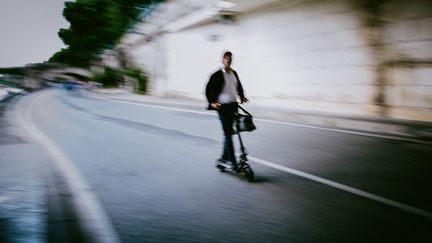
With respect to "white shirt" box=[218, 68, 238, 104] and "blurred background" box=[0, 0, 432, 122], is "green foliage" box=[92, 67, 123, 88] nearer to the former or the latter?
"blurred background" box=[0, 0, 432, 122]

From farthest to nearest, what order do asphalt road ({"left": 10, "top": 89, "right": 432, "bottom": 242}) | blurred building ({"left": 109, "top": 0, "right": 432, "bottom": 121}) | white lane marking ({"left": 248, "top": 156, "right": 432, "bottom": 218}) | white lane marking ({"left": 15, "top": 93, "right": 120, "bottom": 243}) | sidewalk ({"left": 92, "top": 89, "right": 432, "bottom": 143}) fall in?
1. blurred building ({"left": 109, "top": 0, "right": 432, "bottom": 121})
2. sidewalk ({"left": 92, "top": 89, "right": 432, "bottom": 143})
3. white lane marking ({"left": 248, "top": 156, "right": 432, "bottom": 218})
4. white lane marking ({"left": 15, "top": 93, "right": 120, "bottom": 243})
5. asphalt road ({"left": 10, "top": 89, "right": 432, "bottom": 242})

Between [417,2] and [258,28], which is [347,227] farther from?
[258,28]

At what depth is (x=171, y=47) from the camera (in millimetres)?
27641

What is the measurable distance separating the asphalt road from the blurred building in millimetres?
3536

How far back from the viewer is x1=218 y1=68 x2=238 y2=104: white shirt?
18.0 ft

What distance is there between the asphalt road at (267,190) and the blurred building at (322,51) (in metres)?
3.54

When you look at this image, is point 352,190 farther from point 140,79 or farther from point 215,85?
point 140,79

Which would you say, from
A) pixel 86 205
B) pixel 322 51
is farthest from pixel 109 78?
pixel 86 205

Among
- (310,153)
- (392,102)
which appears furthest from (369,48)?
(310,153)

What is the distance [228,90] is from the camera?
5496 mm

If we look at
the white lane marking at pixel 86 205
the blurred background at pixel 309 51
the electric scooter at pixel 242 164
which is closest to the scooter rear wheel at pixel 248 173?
the electric scooter at pixel 242 164

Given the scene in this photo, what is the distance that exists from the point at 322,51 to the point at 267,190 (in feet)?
33.0

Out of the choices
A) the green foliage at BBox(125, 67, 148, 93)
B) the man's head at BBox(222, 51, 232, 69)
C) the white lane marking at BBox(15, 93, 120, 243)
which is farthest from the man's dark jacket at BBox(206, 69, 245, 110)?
the green foliage at BBox(125, 67, 148, 93)

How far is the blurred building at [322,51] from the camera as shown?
10500mm
